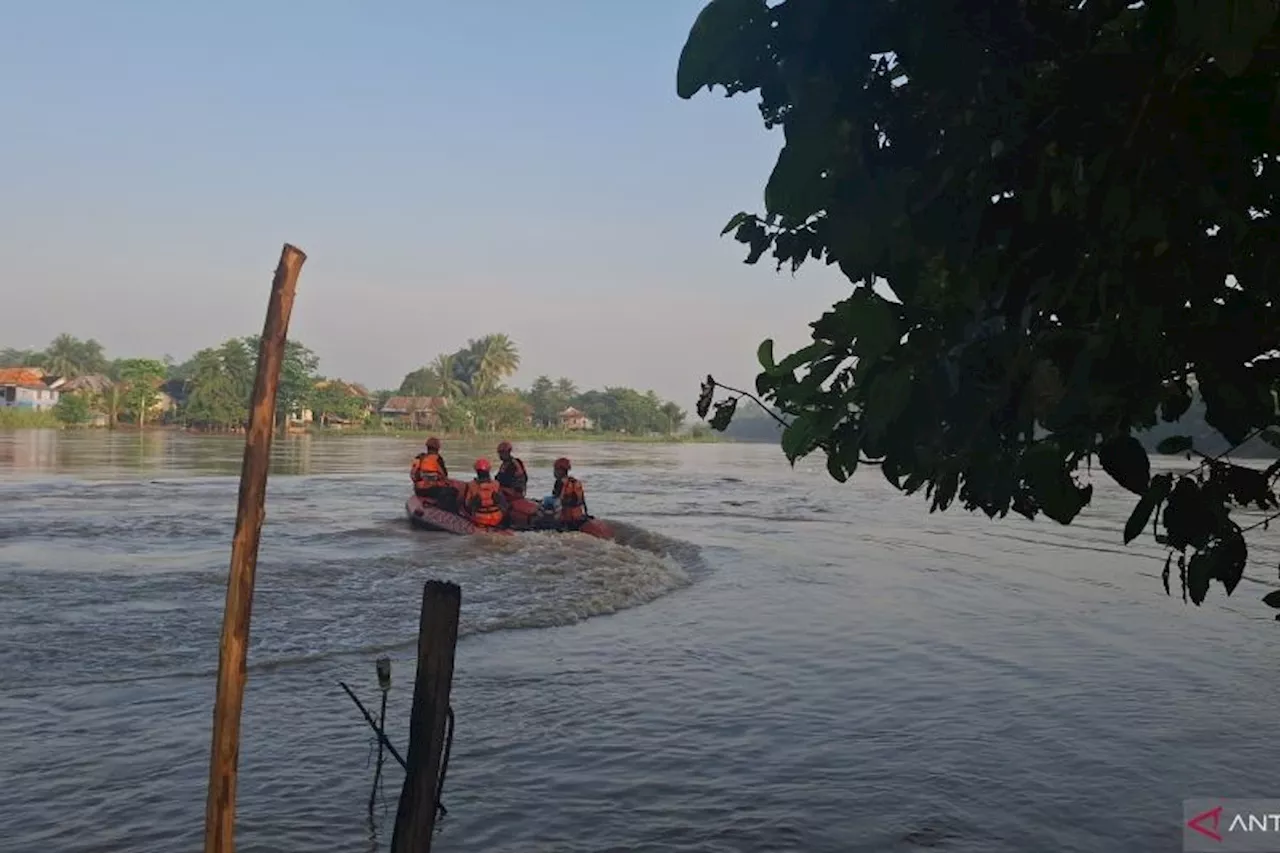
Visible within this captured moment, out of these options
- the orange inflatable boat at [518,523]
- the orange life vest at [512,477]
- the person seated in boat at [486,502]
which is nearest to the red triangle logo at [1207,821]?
the orange inflatable boat at [518,523]

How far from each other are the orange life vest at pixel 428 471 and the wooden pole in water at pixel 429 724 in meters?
16.0

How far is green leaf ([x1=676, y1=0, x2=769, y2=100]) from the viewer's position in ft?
5.88

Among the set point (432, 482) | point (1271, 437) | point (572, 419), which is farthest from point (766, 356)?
point (572, 419)

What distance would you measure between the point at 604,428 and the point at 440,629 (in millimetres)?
120544

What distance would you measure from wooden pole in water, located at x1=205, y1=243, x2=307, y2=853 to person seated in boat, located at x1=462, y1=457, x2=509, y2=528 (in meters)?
14.2

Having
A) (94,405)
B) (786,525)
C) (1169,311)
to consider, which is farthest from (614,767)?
(94,405)

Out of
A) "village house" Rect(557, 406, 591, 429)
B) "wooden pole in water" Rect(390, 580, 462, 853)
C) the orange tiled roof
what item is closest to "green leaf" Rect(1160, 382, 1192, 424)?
"wooden pole in water" Rect(390, 580, 462, 853)

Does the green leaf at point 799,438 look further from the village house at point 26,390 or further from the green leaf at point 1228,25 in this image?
the village house at point 26,390

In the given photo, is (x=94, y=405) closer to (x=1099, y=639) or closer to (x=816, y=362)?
(x=1099, y=639)

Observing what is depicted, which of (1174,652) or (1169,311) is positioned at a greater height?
(1169,311)

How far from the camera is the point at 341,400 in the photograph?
89.8 meters

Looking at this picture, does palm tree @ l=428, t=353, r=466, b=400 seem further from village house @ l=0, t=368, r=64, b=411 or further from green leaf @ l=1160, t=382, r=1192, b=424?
green leaf @ l=1160, t=382, r=1192, b=424

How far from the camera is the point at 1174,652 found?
1085 cm

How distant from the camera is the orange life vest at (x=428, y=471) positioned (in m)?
19.9
